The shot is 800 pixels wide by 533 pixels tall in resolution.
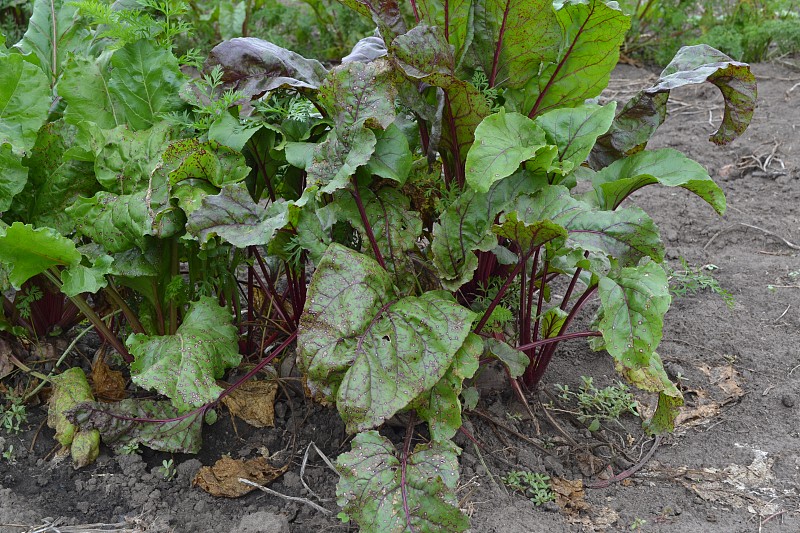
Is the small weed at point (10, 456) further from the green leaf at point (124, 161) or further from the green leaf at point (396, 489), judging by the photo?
the green leaf at point (396, 489)

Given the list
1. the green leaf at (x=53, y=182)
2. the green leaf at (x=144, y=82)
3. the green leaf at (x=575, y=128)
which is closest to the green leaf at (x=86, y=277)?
the green leaf at (x=53, y=182)

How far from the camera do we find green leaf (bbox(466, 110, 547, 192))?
6.06 ft

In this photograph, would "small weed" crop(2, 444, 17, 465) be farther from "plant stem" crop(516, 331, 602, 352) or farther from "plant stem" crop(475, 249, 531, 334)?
"plant stem" crop(516, 331, 602, 352)

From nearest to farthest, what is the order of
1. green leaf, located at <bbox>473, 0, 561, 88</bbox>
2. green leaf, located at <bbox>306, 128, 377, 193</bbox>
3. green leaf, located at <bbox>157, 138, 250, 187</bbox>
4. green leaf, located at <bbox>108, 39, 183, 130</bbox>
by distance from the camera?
green leaf, located at <bbox>306, 128, 377, 193</bbox>
green leaf, located at <bbox>157, 138, 250, 187</bbox>
green leaf, located at <bbox>473, 0, 561, 88</bbox>
green leaf, located at <bbox>108, 39, 183, 130</bbox>

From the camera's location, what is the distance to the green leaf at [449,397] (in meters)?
1.92

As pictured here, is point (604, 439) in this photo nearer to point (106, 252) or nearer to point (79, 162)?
point (106, 252)

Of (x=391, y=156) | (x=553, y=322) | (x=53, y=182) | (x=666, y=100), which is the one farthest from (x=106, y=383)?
(x=666, y=100)

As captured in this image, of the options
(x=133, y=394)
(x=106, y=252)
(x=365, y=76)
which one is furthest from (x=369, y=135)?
(x=133, y=394)

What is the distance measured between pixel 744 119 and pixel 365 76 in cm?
112

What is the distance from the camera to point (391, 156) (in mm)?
2025

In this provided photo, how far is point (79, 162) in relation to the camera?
7.45 feet

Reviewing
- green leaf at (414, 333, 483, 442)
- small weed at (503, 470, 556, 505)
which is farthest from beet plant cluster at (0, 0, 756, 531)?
small weed at (503, 470, 556, 505)

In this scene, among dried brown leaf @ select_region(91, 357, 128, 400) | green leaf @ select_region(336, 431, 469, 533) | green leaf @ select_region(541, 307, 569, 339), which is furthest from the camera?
green leaf @ select_region(541, 307, 569, 339)

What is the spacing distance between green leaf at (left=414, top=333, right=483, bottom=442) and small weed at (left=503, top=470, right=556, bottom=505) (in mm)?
305
